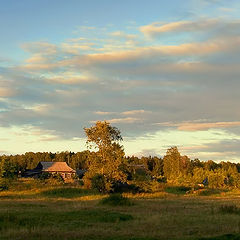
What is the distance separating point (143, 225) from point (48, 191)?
34.1m

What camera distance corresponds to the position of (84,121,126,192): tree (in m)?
52.2

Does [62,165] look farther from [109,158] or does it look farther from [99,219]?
[99,219]

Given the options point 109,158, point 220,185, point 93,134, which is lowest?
point 220,185

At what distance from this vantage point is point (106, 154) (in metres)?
53.2

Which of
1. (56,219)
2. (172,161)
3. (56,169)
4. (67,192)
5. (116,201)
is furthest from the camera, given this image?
(172,161)

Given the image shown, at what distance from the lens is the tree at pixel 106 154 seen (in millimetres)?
52188

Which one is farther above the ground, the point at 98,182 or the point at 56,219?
the point at 98,182

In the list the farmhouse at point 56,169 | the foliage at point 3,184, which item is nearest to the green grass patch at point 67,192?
the foliage at point 3,184

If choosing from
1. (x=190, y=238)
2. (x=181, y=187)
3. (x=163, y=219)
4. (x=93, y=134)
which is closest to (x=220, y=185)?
(x=181, y=187)

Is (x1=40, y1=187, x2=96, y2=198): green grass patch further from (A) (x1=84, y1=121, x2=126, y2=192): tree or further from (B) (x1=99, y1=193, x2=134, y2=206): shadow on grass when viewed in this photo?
(B) (x1=99, y1=193, x2=134, y2=206): shadow on grass

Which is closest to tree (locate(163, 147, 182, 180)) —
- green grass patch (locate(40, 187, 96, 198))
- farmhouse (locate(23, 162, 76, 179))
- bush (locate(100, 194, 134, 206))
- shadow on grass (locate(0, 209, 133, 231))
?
farmhouse (locate(23, 162, 76, 179))

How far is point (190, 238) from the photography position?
55.9ft

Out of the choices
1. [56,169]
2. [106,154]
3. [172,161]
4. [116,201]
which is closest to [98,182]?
[106,154]

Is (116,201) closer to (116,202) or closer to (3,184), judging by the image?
(116,202)
